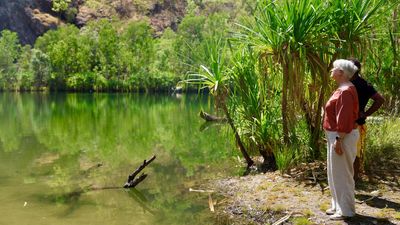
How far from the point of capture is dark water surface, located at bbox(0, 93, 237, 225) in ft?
23.4

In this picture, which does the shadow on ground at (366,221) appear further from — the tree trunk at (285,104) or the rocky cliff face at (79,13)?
the rocky cliff face at (79,13)

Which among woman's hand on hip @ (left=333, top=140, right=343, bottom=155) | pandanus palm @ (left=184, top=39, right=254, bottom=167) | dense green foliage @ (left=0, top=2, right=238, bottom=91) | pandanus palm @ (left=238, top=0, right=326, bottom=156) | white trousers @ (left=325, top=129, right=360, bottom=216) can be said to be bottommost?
dense green foliage @ (left=0, top=2, right=238, bottom=91)

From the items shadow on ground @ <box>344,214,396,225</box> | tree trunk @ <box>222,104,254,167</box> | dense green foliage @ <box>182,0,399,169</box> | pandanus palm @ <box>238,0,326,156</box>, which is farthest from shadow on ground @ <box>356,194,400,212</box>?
tree trunk @ <box>222,104,254,167</box>

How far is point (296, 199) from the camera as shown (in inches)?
A: 255

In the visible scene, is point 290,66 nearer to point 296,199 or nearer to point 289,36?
point 289,36

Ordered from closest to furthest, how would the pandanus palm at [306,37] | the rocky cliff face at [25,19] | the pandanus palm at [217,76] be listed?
the pandanus palm at [306,37]
the pandanus palm at [217,76]
the rocky cliff face at [25,19]

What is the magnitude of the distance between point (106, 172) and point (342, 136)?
6796 millimetres

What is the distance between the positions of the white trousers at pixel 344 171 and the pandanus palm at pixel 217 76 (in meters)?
3.75

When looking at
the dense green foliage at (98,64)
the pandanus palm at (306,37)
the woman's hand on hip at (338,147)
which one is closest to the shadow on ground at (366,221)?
the woman's hand on hip at (338,147)

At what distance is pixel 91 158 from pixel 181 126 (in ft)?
28.9

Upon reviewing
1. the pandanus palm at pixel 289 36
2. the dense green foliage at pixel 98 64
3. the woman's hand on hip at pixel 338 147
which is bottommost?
the dense green foliage at pixel 98 64

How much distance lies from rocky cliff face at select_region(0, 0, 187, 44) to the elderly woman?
88.6m

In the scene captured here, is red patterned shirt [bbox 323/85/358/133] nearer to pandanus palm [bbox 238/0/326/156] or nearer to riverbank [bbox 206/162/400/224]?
riverbank [bbox 206/162/400/224]

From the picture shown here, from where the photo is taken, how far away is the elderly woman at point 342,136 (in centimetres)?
504
